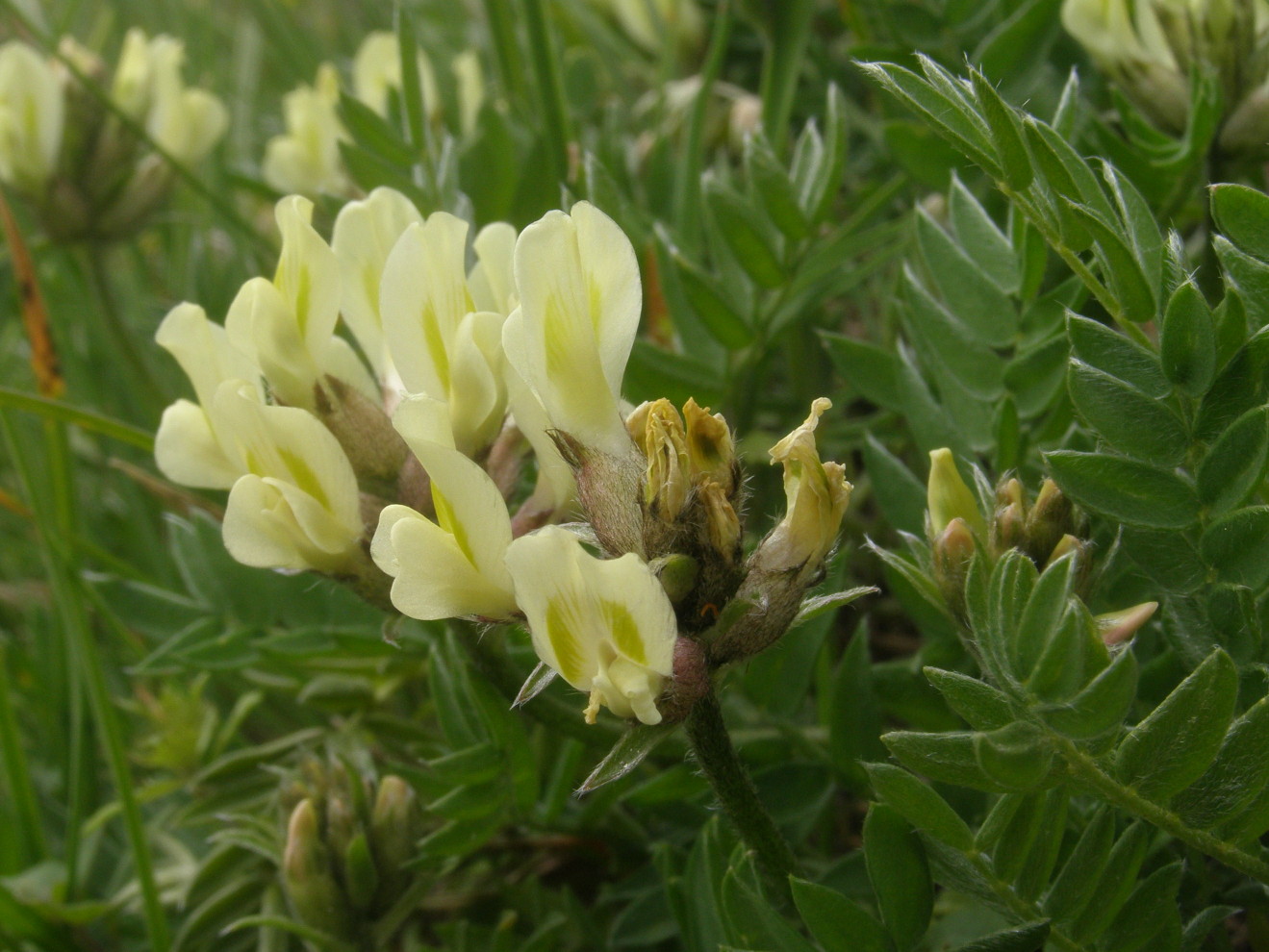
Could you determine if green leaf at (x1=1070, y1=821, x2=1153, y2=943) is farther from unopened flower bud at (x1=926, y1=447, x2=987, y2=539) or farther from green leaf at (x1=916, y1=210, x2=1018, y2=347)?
green leaf at (x1=916, y1=210, x2=1018, y2=347)

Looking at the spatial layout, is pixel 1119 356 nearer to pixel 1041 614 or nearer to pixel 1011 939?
pixel 1041 614

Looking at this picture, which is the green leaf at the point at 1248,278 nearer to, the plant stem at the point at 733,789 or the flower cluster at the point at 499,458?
the flower cluster at the point at 499,458

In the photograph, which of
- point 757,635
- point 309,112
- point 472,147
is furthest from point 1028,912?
point 309,112

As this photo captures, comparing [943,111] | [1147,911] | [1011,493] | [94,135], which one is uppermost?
[94,135]

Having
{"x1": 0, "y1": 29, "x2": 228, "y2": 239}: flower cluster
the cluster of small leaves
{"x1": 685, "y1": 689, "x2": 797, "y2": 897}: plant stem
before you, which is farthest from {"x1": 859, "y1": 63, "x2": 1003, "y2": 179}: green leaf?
{"x1": 0, "y1": 29, "x2": 228, "y2": 239}: flower cluster

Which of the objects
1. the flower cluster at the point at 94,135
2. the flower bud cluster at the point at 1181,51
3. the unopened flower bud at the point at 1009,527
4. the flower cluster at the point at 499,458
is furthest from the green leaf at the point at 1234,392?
the flower cluster at the point at 94,135

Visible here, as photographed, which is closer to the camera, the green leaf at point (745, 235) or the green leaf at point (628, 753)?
the green leaf at point (628, 753)

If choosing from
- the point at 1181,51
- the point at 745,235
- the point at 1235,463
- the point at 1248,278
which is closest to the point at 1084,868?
the point at 1235,463

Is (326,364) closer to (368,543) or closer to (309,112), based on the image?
(368,543)
